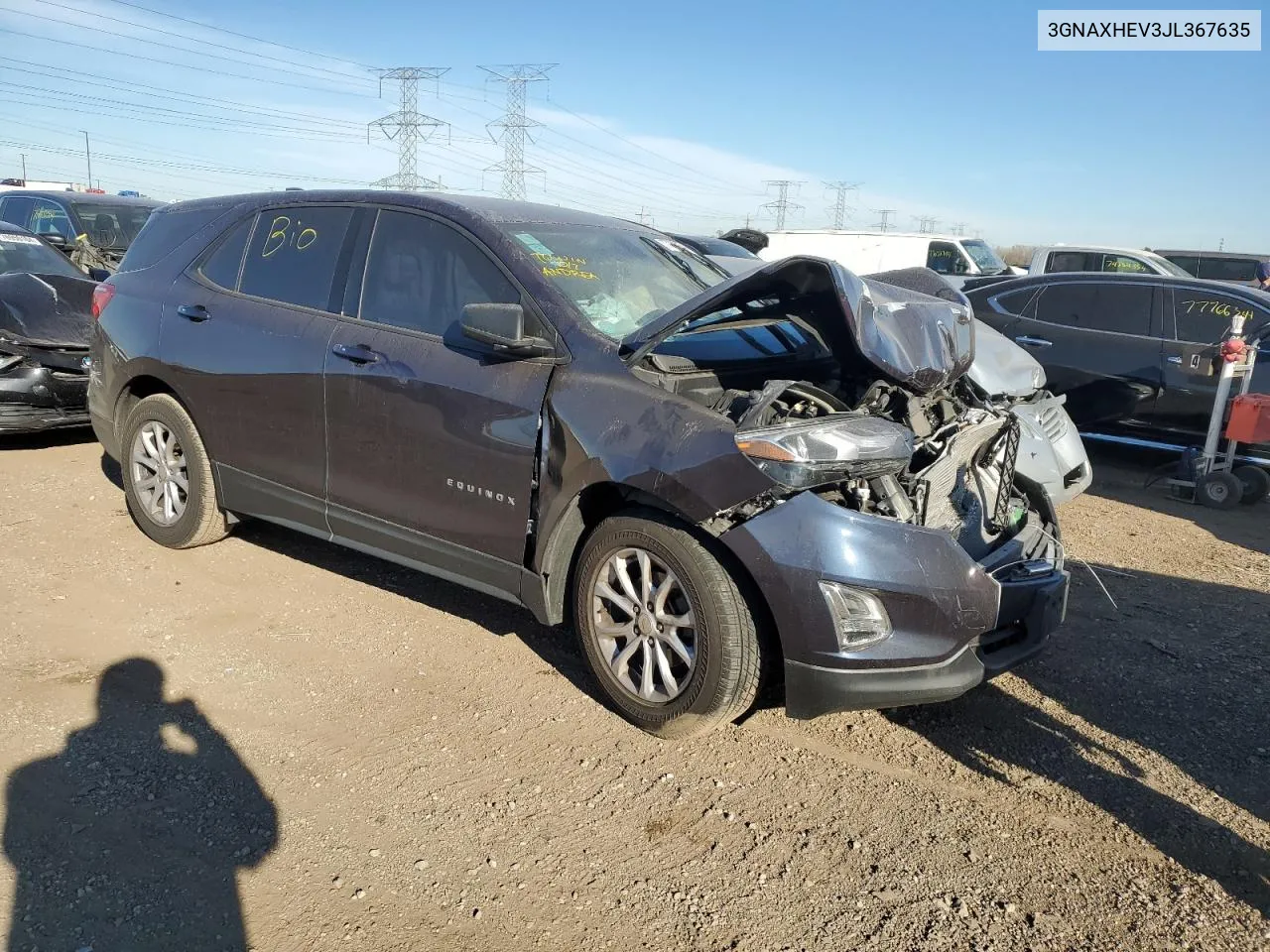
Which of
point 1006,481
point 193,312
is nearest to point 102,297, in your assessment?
point 193,312

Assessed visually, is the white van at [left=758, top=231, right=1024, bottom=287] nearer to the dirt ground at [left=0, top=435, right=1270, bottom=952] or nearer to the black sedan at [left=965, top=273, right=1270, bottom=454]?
the black sedan at [left=965, top=273, right=1270, bottom=454]

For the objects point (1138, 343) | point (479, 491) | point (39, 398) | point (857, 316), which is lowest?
point (39, 398)

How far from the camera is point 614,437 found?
3.30 meters

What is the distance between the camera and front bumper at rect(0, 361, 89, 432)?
6.60 m

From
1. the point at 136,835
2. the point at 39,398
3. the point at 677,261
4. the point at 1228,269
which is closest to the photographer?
the point at 136,835

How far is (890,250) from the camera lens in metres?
26.1

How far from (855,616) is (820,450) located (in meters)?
0.53

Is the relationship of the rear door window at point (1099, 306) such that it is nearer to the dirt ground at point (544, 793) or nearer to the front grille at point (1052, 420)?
the front grille at point (1052, 420)

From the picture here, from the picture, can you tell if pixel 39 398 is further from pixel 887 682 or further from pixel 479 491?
pixel 887 682

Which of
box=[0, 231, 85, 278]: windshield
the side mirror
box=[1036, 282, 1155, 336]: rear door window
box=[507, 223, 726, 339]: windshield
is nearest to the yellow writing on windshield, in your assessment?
box=[507, 223, 726, 339]: windshield

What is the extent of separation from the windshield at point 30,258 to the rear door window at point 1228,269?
18241 millimetres

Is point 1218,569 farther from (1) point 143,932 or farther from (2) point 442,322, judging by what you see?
(1) point 143,932

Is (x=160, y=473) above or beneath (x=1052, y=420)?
beneath

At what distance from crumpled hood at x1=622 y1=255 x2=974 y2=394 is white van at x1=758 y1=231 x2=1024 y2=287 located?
17.0 meters
